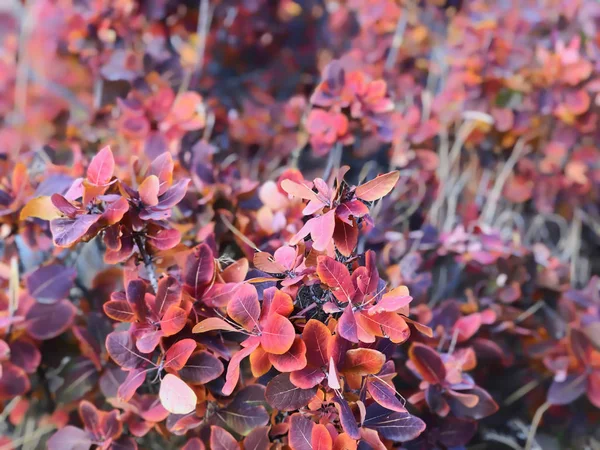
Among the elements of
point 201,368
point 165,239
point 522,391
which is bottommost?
point 522,391

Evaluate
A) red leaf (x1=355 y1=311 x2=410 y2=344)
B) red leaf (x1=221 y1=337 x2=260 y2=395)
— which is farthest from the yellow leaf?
red leaf (x1=355 y1=311 x2=410 y2=344)

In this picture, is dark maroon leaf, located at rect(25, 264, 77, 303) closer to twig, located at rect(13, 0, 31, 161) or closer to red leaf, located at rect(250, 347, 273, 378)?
red leaf, located at rect(250, 347, 273, 378)

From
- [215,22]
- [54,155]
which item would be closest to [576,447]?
[54,155]

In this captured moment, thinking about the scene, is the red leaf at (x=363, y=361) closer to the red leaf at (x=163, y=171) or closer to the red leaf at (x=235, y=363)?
the red leaf at (x=235, y=363)

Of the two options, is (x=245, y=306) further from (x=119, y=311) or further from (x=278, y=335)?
(x=119, y=311)

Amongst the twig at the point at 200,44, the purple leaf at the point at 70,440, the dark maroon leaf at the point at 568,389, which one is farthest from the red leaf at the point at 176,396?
the twig at the point at 200,44

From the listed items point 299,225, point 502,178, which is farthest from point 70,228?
point 502,178

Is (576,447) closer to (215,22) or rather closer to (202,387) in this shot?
(202,387)
